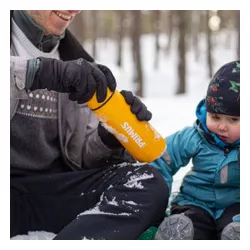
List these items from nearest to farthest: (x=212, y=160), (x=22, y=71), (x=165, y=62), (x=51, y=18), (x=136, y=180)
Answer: (x=22, y=71), (x=136, y=180), (x=51, y=18), (x=212, y=160), (x=165, y=62)

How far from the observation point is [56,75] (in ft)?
4.86

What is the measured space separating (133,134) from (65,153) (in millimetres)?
439

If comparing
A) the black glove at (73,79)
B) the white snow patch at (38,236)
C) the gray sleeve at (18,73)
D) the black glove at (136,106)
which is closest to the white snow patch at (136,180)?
the black glove at (136,106)

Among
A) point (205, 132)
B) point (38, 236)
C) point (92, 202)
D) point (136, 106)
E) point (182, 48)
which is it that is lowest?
point (38, 236)

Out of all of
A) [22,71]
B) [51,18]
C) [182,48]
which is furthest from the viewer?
[182,48]

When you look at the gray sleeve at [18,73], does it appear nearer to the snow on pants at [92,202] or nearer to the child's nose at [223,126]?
the snow on pants at [92,202]

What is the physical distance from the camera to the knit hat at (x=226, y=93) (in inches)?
75.4

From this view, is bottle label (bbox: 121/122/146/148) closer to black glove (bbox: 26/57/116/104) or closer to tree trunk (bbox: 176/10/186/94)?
black glove (bbox: 26/57/116/104)

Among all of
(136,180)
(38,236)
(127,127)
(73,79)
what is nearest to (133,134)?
(127,127)

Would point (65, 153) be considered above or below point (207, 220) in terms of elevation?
above

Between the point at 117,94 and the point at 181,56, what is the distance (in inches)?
335

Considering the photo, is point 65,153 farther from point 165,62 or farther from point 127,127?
point 165,62

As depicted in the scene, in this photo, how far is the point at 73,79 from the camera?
4.89ft

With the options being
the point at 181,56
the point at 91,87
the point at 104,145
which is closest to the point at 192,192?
the point at 104,145
